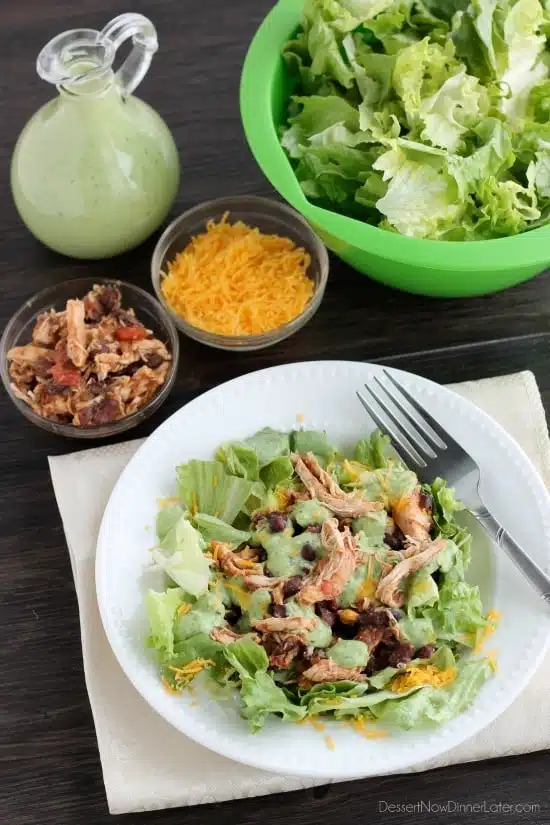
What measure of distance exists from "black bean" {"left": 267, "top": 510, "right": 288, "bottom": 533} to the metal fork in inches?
10.6

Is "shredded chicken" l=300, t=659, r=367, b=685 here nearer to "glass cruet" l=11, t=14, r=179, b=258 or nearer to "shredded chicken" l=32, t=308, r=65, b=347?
"shredded chicken" l=32, t=308, r=65, b=347

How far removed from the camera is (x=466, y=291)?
1.82 m

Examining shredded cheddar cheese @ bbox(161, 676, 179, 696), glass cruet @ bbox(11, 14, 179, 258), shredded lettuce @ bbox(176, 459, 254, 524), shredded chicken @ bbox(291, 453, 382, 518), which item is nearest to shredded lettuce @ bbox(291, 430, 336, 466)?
shredded chicken @ bbox(291, 453, 382, 518)

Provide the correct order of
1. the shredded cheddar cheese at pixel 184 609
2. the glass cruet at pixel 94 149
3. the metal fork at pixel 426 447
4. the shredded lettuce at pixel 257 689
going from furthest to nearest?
the glass cruet at pixel 94 149, the metal fork at pixel 426 447, the shredded cheddar cheese at pixel 184 609, the shredded lettuce at pixel 257 689

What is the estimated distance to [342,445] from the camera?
173 cm

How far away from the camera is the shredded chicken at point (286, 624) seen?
1.42 meters

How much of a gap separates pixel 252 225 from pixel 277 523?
0.76 meters

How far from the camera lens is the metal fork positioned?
1579 millimetres

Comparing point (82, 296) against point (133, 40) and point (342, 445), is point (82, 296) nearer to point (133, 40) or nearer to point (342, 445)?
point (133, 40)

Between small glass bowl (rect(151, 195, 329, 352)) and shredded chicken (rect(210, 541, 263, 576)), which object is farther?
small glass bowl (rect(151, 195, 329, 352))

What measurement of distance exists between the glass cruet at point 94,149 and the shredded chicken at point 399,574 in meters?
0.88

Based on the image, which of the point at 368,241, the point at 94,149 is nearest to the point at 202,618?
the point at 368,241

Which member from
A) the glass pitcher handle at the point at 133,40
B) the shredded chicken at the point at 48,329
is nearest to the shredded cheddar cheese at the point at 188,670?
the shredded chicken at the point at 48,329

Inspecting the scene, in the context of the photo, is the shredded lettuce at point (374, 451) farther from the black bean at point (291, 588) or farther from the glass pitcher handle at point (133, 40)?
the glass pitcher handle at point (133, 40)
